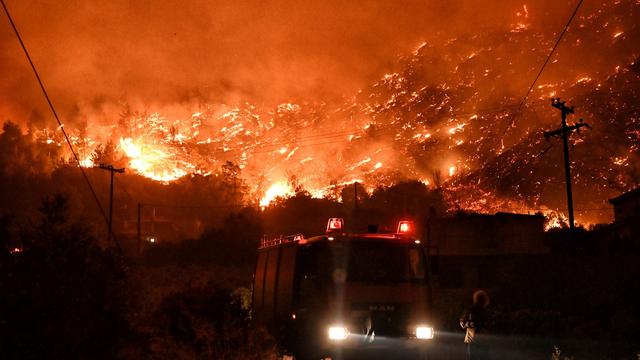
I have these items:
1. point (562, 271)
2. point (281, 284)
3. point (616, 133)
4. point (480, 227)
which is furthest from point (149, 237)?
point (616, 133)

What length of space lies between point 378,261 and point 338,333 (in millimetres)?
1560

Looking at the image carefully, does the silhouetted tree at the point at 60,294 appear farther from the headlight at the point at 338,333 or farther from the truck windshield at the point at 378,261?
the truck windshield at the point at 378,261

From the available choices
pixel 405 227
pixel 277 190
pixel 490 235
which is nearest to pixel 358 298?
pixel 405 227

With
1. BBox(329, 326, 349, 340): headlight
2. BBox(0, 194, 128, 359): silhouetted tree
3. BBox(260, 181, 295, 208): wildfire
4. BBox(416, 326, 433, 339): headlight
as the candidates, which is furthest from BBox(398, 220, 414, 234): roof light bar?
BBox(260, 181, 295, 208): wildfire

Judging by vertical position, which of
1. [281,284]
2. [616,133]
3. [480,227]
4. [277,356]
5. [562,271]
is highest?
[616,133]

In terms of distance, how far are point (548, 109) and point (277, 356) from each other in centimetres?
19576

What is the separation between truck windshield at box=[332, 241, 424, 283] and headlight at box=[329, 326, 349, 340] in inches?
34.8

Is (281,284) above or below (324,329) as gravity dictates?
above

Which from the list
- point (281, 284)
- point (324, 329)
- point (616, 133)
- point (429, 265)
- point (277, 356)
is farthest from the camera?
point (616, 133)

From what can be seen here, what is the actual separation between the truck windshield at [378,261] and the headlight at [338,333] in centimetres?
A: 88

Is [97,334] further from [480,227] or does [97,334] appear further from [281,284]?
[480,227]

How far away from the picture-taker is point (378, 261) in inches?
479

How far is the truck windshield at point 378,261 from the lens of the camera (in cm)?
1192

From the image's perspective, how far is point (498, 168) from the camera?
173125 millimetres
